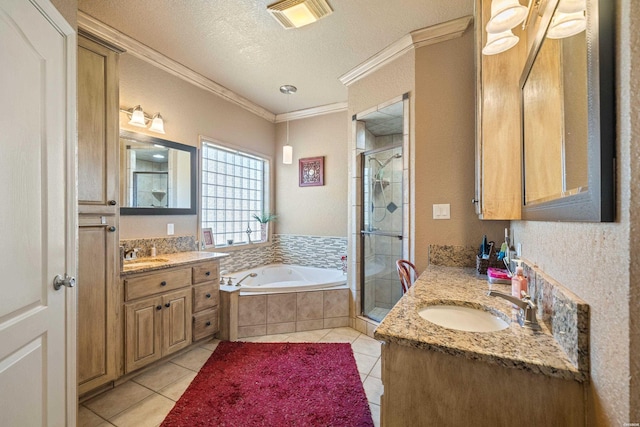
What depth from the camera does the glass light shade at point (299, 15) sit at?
1993 mm

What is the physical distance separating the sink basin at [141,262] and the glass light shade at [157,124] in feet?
3.99

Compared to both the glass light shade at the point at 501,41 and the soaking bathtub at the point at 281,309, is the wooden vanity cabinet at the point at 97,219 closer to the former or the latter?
the soaking bathtub at the point at 281,309

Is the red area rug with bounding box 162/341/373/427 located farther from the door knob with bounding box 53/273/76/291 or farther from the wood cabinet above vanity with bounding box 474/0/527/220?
the wood cabinet above vanity with bounding box 474/0/527/220

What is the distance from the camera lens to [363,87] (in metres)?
2.89

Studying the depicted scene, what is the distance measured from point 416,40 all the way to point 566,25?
1736 millimetres

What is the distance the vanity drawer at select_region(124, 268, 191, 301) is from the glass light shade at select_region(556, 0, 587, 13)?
2.60 meters

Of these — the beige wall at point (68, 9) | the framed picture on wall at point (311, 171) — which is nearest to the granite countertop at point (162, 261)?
the beige wall at point (68, 9)

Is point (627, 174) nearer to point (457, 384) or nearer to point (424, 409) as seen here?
point (457, 384)

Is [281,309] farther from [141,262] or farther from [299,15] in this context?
[299,15]

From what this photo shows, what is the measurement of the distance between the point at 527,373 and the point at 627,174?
21.6 inches

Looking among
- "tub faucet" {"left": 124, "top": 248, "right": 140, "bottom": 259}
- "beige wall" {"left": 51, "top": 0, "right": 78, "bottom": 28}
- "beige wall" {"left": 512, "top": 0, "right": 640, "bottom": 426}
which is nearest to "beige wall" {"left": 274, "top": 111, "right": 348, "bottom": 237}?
"tub faucet" {"left": 124, "top": 248, "right": 140, "bottom": 259}

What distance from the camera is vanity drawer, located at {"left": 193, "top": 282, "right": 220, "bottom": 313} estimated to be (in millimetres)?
2461

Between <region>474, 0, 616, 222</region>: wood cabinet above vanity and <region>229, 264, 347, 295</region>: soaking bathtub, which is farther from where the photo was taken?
<region>229, 264, 347, 295</region>: soaking bathtub

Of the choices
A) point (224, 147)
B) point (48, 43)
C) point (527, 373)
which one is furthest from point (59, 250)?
point (224, 147)
